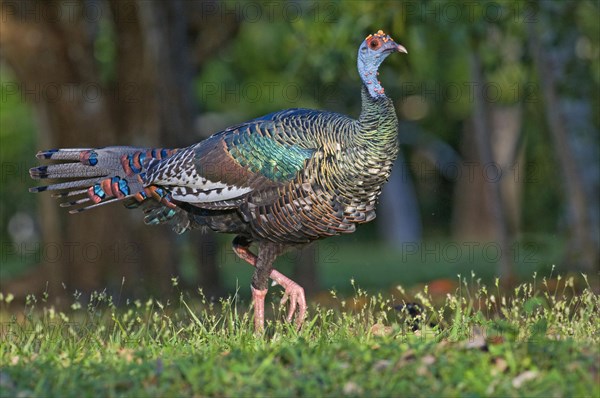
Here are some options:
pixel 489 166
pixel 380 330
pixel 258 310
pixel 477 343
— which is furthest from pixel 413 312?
pixel 489 166

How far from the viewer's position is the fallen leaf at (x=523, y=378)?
6418 millimetres

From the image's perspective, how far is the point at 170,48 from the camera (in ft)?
50.6

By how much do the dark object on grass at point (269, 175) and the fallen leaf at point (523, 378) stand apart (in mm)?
2384

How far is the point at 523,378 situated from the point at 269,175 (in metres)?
2.87

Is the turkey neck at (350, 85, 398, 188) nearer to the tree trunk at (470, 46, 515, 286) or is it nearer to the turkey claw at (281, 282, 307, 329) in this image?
the turkey claw at (281, 282, 307, 329)

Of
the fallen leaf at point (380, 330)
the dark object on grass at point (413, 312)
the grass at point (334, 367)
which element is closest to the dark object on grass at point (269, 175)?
the dark object on grass at point (413, 312)

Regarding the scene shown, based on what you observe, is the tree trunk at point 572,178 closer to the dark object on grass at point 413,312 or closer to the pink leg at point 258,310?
the dark object on grass at point 413,312

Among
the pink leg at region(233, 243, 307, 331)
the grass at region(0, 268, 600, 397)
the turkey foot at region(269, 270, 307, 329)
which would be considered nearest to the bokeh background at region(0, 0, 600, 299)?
the pink leg at region(233, 243, 307, 331)

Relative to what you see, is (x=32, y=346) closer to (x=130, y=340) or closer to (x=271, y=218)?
(x=130, y=340)

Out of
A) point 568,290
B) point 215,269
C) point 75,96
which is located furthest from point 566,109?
point 75,96

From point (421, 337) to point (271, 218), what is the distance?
171 cm

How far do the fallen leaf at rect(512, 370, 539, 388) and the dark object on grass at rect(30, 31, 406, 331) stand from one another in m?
2.38

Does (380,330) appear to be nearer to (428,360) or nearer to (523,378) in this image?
(428,360)

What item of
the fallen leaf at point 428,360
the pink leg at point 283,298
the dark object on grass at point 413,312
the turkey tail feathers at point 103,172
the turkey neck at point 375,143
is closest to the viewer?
the fallen leaf at point 428,360
